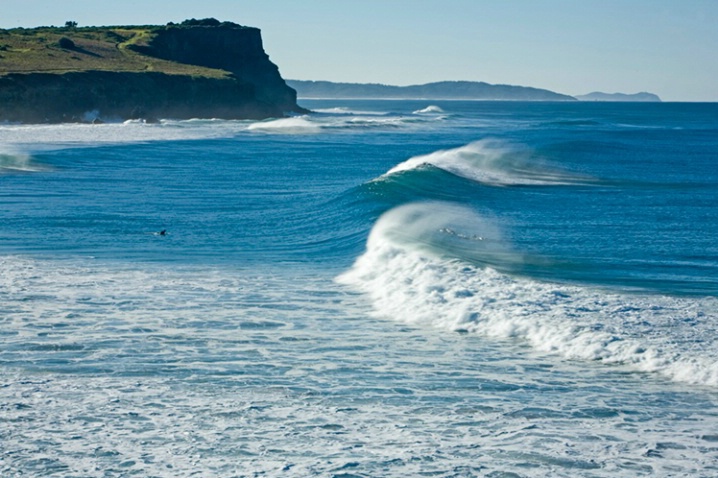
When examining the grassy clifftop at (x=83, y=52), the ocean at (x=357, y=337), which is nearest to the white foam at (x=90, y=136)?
the grassy clifftop at (x=83, y=52)

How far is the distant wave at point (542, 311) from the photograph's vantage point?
11219 mm

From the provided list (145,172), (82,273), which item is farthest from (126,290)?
(145,172)

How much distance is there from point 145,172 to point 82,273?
68.0 ft

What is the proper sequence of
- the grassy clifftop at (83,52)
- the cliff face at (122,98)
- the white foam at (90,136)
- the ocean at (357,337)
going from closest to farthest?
the ocean at (357,337) → the white foam at (90,136) → the cliff face at (122,98) → the grassy clifftop at (83,52)

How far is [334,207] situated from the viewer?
25.7m

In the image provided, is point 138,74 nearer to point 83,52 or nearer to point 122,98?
point 122,98

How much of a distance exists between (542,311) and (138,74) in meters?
86.9

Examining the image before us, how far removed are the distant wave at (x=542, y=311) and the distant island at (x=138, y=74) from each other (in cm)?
6664

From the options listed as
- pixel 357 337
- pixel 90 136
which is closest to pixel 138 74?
pixel 90 136

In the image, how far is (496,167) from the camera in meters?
39.7

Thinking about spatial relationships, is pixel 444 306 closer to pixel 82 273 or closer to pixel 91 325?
pixel 91 325

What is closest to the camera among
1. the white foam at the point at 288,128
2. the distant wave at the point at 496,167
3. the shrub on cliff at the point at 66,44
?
the distant wave at the point at 496,167

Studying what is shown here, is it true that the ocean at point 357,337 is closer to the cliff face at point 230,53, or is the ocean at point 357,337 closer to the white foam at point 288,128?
the white foam at point 288,128

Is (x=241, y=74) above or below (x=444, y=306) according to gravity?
above
